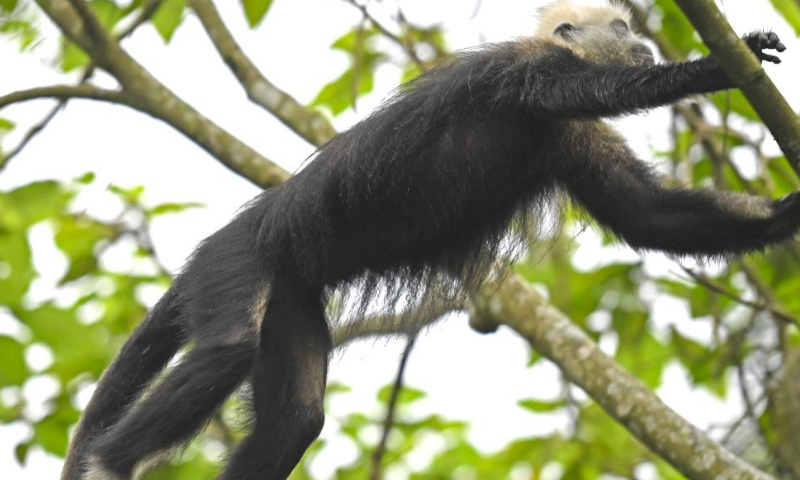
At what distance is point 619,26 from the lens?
16.5 ft

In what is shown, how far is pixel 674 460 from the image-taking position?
462 cm

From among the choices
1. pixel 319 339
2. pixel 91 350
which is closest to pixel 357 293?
pixel 319 339

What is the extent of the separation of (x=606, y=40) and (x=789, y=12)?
0.93 metres

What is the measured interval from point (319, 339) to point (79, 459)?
3.39 ft

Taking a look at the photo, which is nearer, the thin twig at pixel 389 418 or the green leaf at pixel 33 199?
the green leaf at pixel 33 199

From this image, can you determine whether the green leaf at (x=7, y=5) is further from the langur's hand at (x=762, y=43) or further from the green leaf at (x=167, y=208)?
the langur's hand at (x=762, y=43)

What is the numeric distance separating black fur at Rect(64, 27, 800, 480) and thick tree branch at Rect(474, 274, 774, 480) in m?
0.56

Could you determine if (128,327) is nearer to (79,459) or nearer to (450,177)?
(79,459)

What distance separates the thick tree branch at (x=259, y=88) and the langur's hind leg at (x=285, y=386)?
1.12 meters

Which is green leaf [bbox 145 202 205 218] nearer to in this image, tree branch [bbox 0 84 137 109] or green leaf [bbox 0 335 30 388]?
tree branch [bbox 0 84 137 109]

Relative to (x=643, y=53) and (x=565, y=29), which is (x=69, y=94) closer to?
(x=565, y=29)

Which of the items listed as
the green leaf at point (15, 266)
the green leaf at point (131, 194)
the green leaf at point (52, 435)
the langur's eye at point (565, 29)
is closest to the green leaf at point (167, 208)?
the green leaf at point (131, 194)

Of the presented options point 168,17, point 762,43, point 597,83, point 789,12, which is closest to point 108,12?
point 168,17

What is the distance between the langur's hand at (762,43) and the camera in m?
3.29
